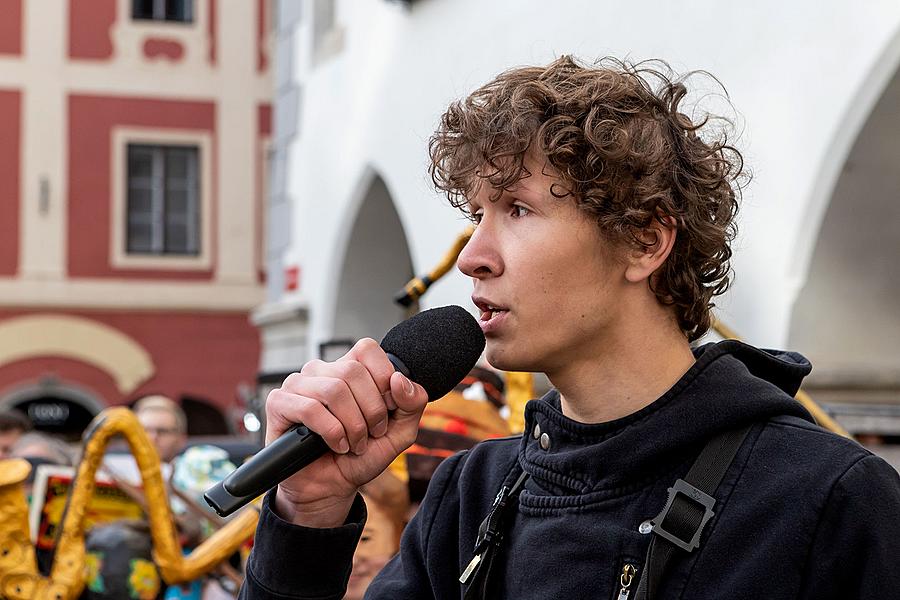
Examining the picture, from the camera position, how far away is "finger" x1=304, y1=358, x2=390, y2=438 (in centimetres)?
164

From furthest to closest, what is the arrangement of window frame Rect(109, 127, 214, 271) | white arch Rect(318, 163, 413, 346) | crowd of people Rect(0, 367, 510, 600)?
1. window frame Rect(109, 127, 214, 271)
2. white arch Rect(318, 163, 413, 346)
3. crowd of people Rect(0, 367, 510, 600)

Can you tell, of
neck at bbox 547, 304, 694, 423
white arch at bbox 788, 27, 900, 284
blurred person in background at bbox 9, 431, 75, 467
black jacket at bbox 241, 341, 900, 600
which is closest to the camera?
black jacket at bbox 241, 341, 900, 600

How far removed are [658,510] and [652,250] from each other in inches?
14.1

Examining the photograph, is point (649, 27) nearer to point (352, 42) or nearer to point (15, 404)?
point (352, 42)

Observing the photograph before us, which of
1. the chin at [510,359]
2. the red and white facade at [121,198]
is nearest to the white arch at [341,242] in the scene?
the red and white facade at [121,198]

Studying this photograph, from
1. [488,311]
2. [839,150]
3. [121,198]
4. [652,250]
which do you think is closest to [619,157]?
[652,250]

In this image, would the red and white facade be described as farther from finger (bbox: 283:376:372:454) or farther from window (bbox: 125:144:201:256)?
finger (bbox: 283:376:372:454)

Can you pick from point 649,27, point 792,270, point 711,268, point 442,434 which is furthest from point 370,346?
point 649,27

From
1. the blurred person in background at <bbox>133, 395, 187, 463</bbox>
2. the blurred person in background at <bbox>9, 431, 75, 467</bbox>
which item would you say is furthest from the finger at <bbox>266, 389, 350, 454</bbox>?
the blurred person in background at <bbox>133, 395, 187, 463</bbox>

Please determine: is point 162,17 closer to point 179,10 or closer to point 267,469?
point 179,10

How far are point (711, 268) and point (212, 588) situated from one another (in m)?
2.60

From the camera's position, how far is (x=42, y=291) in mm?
17703

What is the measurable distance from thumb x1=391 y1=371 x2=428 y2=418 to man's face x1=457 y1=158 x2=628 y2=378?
0.36ft

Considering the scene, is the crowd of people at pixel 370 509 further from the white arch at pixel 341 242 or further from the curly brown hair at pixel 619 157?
the white arch at pixel 341 242
